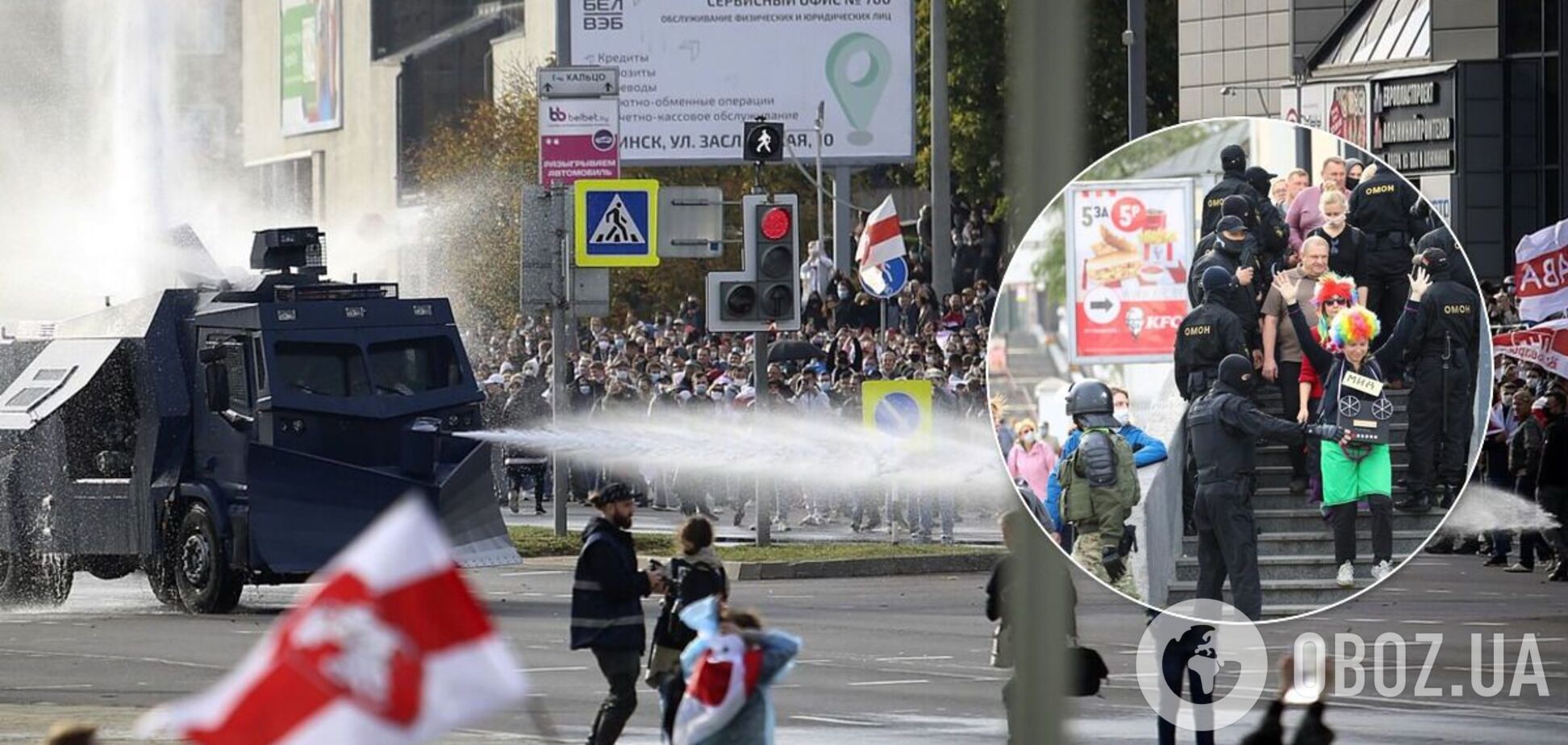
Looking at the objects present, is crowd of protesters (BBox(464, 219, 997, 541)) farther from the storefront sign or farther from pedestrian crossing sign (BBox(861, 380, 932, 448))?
the storefront sign

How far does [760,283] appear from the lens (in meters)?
24.5

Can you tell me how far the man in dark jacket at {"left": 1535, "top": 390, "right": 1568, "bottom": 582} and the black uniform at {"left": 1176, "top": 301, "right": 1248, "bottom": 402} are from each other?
39.2ft

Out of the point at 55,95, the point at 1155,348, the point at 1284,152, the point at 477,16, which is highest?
the point at 477,16

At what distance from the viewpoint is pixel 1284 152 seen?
430 inches

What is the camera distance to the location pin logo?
4272cm

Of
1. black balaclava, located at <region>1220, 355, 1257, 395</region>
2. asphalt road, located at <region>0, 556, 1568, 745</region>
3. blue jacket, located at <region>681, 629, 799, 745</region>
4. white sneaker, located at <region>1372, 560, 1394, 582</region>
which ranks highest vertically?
black balaclava, located at <region>1220, 355, 1257, 395</region>

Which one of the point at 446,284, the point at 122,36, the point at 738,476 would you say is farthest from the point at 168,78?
the point at 446,284

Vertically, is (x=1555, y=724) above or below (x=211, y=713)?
below

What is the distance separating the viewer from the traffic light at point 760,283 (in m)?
24.4

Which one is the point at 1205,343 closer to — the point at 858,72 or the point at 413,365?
the point at 413,365

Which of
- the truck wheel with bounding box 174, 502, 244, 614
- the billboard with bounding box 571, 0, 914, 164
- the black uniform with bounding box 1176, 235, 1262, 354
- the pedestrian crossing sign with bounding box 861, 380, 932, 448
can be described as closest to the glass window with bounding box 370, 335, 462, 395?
the truck wheel with bounding box 174, 502, 244, 614

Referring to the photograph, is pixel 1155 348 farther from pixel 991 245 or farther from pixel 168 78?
pixel 991 245

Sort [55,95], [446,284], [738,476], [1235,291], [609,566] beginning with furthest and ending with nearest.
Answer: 1. [446,284]
2. [55,95]
3. [738,476]
4. [609,566]
5. [1235,291]

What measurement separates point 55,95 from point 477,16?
54322 mm
